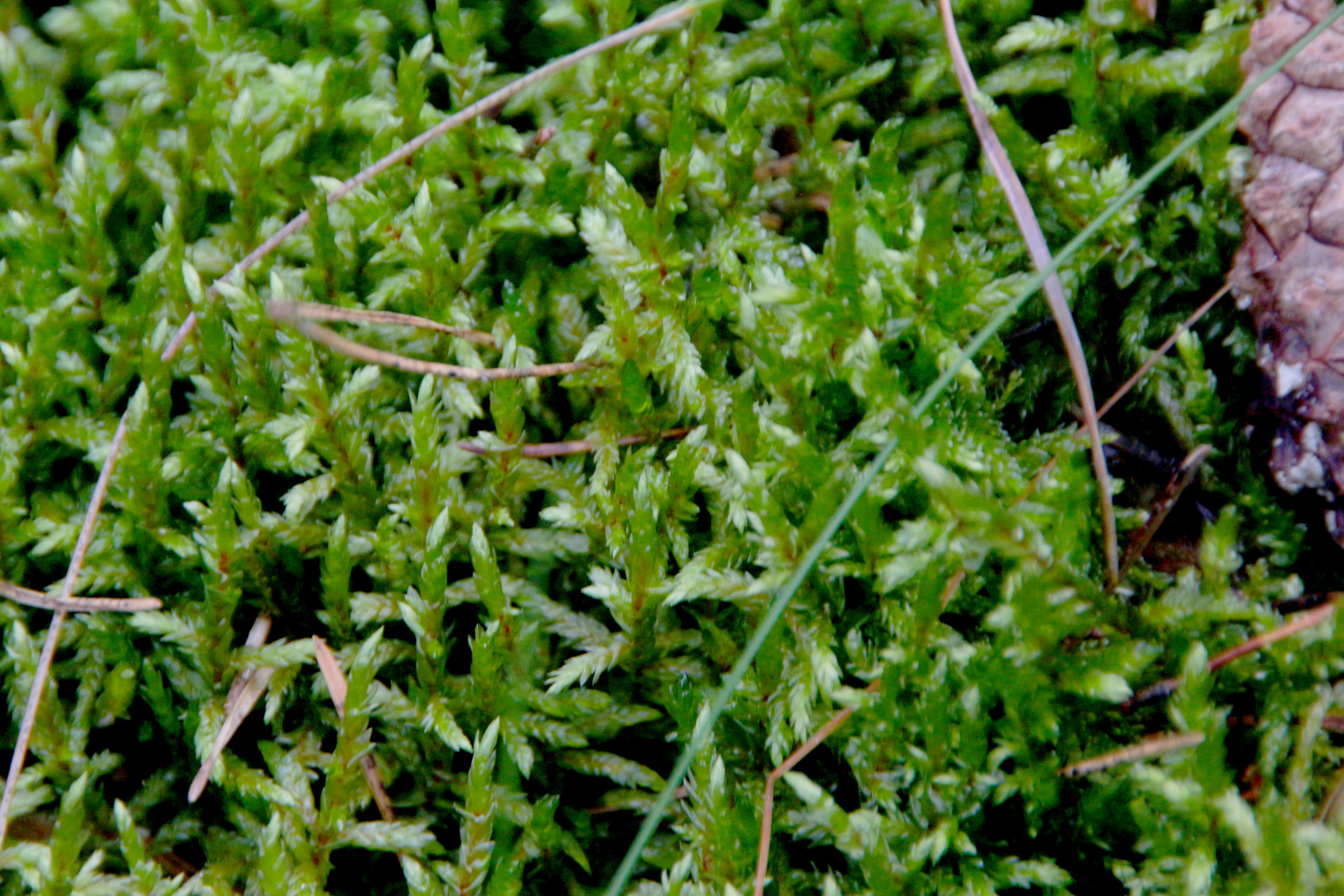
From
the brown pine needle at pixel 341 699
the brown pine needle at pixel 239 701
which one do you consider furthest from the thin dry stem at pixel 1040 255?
the brown pine needle at pixel 239 701

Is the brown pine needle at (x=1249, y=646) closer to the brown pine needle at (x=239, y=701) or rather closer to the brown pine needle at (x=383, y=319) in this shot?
the brown pine needle at (x=383, y=319)

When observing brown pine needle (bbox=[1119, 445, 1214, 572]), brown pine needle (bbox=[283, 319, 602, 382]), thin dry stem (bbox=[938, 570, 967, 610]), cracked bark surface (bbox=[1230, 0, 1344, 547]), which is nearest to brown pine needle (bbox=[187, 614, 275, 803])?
brown pine needle (bbox=[283, 319, 602, 382])

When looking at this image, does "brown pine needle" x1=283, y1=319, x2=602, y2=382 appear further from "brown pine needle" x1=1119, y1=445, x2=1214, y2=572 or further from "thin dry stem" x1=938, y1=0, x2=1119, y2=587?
"brown pine needle" x1=1119, y1=445, x2=1214, y2=572

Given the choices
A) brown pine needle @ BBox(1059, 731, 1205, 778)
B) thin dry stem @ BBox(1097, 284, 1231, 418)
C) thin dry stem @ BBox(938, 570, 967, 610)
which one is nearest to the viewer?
brown pine needle @ BBox(1059, 731, 1205, 778)

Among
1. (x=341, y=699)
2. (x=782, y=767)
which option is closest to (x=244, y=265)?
(x=341, y=699)

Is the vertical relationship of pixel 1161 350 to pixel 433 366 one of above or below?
below

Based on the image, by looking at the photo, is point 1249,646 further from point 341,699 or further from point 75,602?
point 75,602
